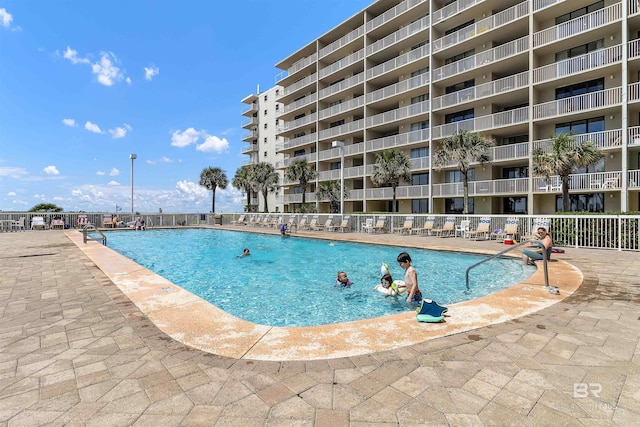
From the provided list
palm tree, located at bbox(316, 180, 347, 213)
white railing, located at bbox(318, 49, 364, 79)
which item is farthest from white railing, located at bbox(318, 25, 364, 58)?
palm tree, located at bbox(316, 180, 347, 213)

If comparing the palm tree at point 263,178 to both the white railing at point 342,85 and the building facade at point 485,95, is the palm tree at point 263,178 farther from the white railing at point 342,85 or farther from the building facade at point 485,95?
the white railing at point 342,85

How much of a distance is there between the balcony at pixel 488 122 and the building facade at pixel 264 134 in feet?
74.3

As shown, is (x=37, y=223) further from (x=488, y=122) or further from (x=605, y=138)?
(x=605, y=138)

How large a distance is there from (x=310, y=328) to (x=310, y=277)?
570cm

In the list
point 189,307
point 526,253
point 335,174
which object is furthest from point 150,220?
point 526,253

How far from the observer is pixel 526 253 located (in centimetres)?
727

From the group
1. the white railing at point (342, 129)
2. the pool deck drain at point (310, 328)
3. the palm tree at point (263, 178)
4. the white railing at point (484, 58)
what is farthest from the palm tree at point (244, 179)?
the pool deck drain at point (310, 328)

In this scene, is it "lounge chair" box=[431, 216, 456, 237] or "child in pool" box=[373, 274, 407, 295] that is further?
"lounge chair" box=[431, 216, 456, 237]

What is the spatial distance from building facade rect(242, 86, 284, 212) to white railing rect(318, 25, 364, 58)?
11.4 metres

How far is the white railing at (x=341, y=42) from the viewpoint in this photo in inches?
1177

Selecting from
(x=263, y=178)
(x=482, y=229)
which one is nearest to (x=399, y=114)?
(x=482, y=229)

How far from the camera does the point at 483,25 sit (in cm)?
2177

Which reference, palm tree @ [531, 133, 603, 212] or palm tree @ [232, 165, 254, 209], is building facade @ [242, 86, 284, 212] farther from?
palm tree @ [531, 133, 603, 212]

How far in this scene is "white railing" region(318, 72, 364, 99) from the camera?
30.1 meters
